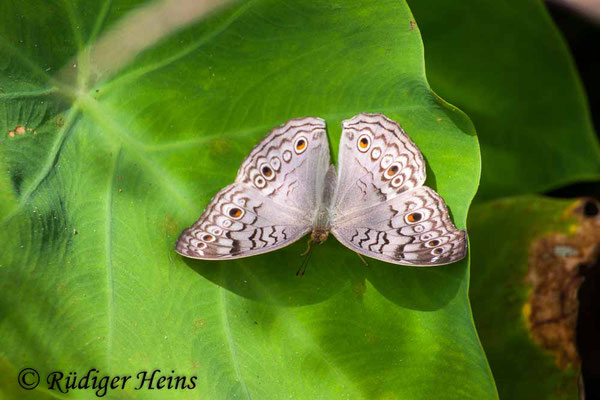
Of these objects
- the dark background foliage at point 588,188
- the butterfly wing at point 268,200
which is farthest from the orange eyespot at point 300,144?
the dark background foliage at point 588,188

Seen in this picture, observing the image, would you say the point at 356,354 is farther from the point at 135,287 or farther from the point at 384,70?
the point at 384,70

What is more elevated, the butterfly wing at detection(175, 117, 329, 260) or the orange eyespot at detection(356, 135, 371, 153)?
the orange eyespot at detection(356, 135, 371, 153)

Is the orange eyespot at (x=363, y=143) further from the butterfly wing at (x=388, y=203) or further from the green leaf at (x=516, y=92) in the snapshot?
the green leaf at (x=516, y=92)

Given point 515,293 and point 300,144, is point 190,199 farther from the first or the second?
point 515,293

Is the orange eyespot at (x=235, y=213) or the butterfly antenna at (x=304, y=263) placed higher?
the orange eyespot at (x=235, y=213)

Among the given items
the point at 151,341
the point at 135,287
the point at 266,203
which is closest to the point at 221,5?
the point at 266,203

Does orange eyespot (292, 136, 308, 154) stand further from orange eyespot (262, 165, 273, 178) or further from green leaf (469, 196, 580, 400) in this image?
green leaf (469, 196, 580, 400)

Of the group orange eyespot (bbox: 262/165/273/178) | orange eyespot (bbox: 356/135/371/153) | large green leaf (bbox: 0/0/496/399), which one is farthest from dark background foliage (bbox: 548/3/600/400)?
orange eyespot (bbox: 262/165/273/178)

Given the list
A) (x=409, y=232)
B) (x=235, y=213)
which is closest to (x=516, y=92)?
(x=409, y=232)

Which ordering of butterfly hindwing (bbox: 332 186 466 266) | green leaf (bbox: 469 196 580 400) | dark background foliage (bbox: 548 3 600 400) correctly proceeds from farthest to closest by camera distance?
1. dark background foliage (bbox: 548 3 600 400)
2. green leaf (bbox: 469 196 580 400)
3. butterfly hindwing (bbox: 332 186 466 266)
